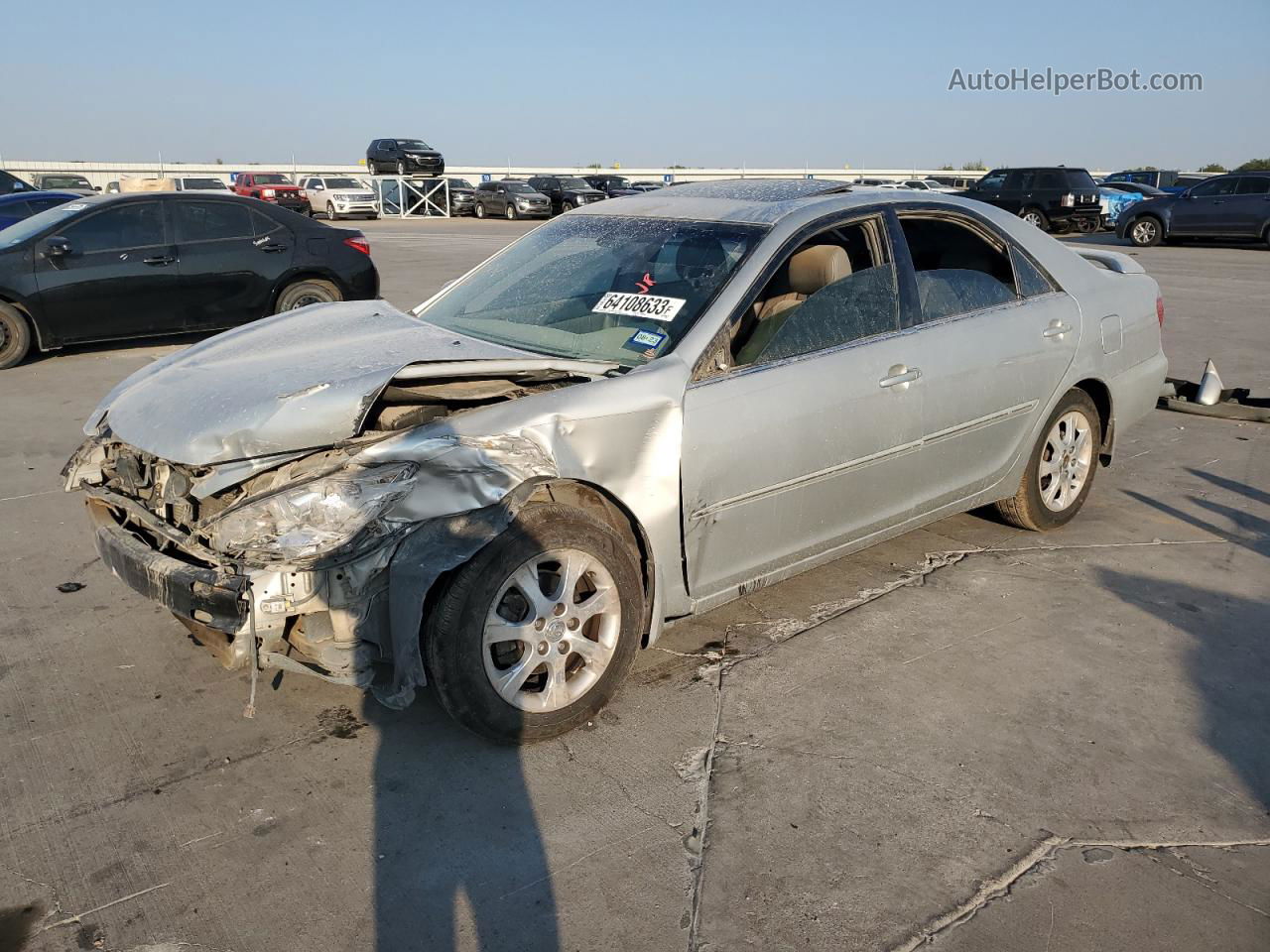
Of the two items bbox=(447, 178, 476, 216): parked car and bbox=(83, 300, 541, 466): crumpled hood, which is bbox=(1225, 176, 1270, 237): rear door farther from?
bbox=(447, 178, 476, 216): parked car

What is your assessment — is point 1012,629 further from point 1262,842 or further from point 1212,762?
point 1262,842

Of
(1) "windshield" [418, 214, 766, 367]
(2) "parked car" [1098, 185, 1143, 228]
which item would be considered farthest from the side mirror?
(2) "parked car" [1098, 185, 1143, 228]

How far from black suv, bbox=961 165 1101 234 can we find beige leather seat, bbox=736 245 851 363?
74.5 feet

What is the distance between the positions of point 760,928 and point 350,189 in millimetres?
37577

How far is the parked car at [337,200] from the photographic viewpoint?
36.1 m

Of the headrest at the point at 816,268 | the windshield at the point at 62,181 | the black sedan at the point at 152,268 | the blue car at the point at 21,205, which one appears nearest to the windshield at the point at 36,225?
the black sedan at the point at 152,268

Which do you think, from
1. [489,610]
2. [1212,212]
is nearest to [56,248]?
[489,610]

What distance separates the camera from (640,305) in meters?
4.05

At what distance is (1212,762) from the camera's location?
335 centimetres

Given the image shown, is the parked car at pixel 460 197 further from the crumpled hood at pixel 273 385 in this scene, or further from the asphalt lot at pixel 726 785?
the crumpled hood at pixel 273 385

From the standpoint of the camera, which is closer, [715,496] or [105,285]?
[715,496]

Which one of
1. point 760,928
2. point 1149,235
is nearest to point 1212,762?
point 760,928

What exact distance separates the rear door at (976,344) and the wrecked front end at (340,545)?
6.53 ft

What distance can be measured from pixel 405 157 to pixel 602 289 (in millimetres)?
37980
